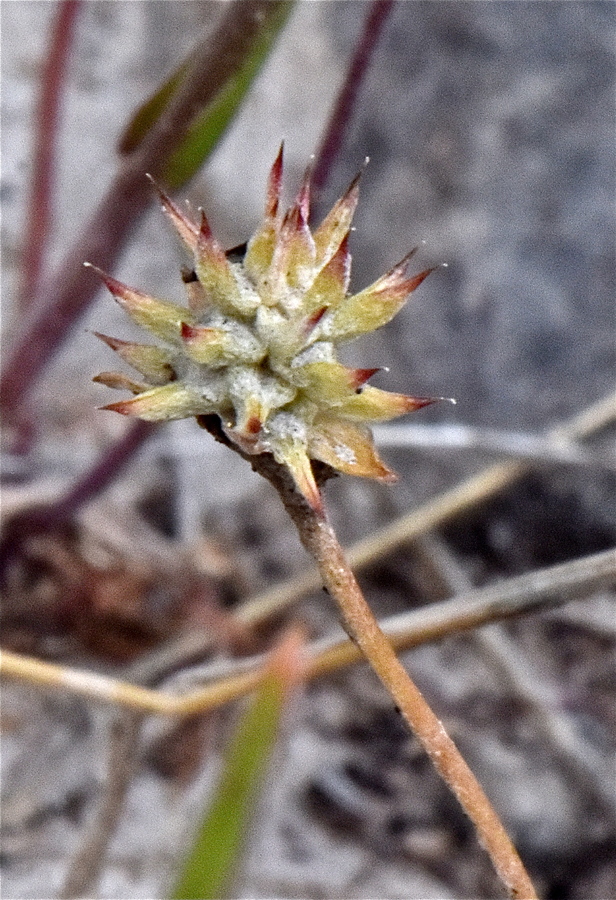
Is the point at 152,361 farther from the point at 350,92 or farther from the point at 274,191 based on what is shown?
the point at 350,92

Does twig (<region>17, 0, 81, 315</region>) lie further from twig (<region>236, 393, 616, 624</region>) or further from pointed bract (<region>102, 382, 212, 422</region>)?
pointed bract (<region>102, 382, 212, 422</region>)

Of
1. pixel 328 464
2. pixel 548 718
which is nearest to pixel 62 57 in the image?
pixel 328 464

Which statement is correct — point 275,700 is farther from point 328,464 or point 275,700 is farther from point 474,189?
point 474,189

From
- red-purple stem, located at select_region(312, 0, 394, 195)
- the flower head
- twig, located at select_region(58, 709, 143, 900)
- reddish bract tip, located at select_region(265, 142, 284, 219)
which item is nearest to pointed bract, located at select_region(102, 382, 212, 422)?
the flower head

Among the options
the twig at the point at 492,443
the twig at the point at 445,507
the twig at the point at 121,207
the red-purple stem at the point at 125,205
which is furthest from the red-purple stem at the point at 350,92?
the twig at the point at 445,507

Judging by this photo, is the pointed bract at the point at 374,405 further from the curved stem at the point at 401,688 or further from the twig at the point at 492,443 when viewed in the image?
the twig at the point at 492,443

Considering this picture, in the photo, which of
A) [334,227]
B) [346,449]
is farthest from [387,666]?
[334,227]
